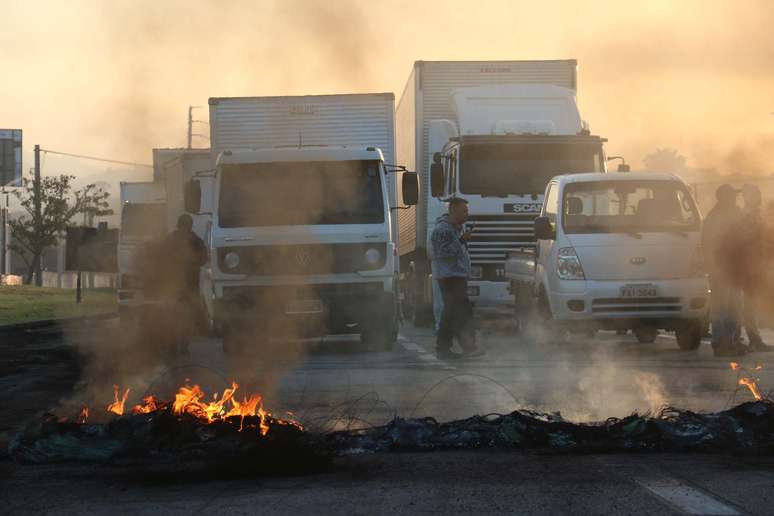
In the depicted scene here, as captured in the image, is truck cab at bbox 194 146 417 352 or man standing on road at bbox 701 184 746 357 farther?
truck cab at bbox 194 146 417 352

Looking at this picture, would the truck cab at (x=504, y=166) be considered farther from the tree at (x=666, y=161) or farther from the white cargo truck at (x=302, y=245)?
the tree at (x=666, y=161)

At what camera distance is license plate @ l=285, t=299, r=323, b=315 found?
54.2 feet

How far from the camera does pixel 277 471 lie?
23.4 ft

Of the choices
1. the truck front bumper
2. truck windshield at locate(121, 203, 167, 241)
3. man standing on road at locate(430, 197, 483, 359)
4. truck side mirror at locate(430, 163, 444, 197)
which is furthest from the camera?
truck windshield at locate(121, 203, 167, 241)

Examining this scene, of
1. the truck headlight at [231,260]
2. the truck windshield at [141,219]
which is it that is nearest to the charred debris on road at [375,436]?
the truck headlight at [231,260]

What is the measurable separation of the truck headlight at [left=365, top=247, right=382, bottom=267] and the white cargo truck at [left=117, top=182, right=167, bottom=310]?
706 cm

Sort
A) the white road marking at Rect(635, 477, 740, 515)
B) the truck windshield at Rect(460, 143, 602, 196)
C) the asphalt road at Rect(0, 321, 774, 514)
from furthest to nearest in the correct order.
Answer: the truck windshield at Rect(460, 143, 602, 196) < the asphalt road at Rect(0, 321, 774, 514) < the white road marking at Rect(635, 477, 740, 515)

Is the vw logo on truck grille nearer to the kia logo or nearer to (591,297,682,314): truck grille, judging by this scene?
the kia logo

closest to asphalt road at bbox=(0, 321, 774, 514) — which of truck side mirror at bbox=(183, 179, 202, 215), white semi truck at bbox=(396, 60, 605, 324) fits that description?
white semi truck at bbox=(396, 60, 605, 324)

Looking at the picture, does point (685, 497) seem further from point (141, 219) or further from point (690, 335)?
point (141, 219)

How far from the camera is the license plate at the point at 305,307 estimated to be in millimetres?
16516

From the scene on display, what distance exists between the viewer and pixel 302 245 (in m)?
16.6

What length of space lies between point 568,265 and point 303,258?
333 cm

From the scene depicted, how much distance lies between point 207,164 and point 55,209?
173 ft
